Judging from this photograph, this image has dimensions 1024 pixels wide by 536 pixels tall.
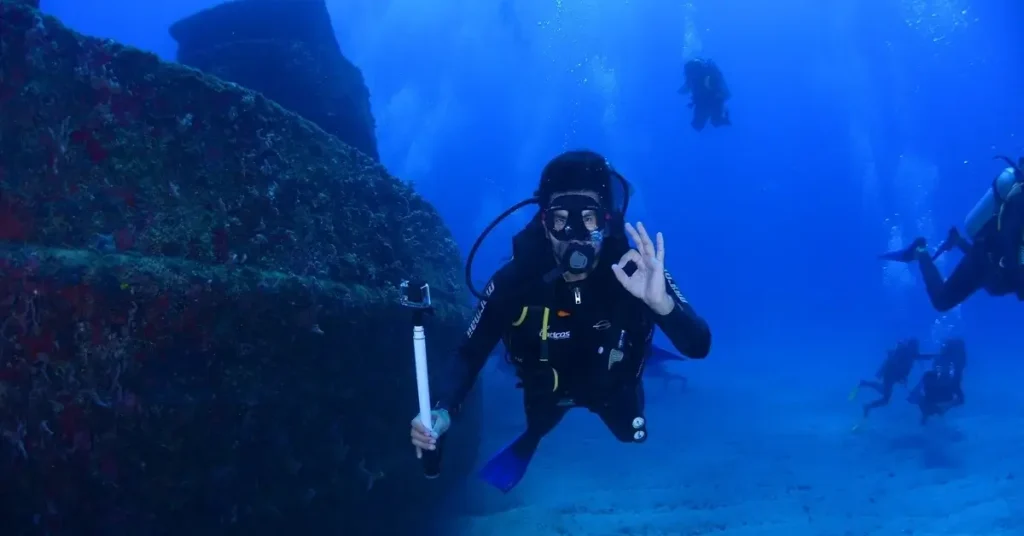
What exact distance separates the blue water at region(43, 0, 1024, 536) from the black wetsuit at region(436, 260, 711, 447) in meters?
5.14

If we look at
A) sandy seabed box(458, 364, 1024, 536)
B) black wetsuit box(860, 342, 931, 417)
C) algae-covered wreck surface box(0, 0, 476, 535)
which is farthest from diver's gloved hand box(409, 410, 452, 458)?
black wetsuit box(860, 342, 931, 417)

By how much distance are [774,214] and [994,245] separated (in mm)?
137331

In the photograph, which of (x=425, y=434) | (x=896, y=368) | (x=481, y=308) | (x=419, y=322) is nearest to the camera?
(x=419, y=322)

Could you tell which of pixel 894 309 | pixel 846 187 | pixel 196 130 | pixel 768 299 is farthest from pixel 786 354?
pixel 846 187

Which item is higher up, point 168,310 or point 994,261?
point 994,261

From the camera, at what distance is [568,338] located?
3855 mm

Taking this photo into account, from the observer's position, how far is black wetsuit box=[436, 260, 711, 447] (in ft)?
12.6

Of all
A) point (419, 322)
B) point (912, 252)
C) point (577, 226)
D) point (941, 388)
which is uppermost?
point (912, 252)

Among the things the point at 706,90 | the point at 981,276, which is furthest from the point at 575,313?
the point at 706,90

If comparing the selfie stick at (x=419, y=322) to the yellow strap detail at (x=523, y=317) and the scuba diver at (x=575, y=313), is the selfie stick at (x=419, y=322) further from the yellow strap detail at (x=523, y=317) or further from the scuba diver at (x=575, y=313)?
the yellow strap detail at (x=523, y=317)

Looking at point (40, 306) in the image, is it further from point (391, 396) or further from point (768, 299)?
point (768, 299)

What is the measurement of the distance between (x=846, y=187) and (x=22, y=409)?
489 ft

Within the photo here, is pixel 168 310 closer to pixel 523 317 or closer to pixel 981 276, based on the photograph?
pixel 523 317

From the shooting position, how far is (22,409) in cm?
416
